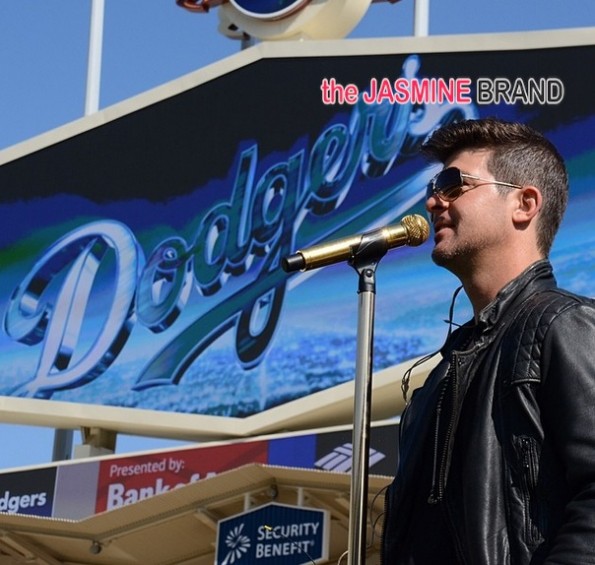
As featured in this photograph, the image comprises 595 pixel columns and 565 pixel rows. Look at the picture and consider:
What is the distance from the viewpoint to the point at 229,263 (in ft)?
46.4

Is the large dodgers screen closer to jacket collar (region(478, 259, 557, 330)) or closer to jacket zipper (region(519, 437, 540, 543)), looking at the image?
jacket collar (region(478, 259, 557, 330))

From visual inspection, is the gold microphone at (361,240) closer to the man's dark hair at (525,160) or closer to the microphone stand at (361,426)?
the microphone stand at (361,426)

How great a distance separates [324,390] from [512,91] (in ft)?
11.2

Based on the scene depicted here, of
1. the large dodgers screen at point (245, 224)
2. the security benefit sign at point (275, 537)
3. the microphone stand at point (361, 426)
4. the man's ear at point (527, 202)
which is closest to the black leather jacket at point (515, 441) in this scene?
the man's ear at point (527, 202)

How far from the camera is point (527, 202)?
2.81 metres

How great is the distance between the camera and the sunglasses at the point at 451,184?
2832mm

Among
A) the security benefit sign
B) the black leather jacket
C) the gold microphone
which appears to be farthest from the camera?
the security benefit sign

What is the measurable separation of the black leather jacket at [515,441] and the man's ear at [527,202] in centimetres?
15

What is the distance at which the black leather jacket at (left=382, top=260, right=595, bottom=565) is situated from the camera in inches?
93.4

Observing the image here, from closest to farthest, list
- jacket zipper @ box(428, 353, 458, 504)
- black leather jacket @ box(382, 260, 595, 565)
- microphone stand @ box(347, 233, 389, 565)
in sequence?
black leather jacket @ box(382, 260, 595, 565), jacket zipper @ box(428, 353, 458, 504), microphone stand @ box(347, 233, 389, 565)

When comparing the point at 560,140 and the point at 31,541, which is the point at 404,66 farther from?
the point at 31,541

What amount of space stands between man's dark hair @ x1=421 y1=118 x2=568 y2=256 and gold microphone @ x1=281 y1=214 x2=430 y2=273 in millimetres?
420

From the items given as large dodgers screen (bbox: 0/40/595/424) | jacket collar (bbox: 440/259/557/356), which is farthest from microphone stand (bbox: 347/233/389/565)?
large dodgers screen (bbox: 0/40/595/424)

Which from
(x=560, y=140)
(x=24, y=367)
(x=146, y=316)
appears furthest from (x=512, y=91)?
(x=24, y=367)
